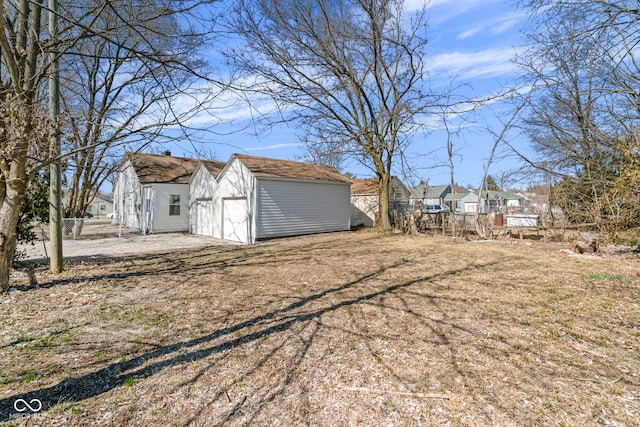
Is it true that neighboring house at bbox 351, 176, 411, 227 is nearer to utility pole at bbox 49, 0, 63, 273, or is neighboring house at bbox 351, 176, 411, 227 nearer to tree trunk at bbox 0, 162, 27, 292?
utility pole at bbox 49, 0, 63, 273

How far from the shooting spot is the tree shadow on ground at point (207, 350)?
259cm

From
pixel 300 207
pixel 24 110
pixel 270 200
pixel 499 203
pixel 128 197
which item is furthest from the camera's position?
pixel 499 203

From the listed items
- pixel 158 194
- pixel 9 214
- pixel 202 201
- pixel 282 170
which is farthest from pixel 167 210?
pixel 9 214

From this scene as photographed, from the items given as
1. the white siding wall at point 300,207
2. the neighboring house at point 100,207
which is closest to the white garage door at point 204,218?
the white siding wall at point 300,207

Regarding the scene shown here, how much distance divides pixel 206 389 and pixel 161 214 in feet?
51.2

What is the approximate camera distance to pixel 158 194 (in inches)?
642

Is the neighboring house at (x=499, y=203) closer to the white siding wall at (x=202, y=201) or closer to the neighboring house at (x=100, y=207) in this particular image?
the white siding wall at (x=202, y=201)

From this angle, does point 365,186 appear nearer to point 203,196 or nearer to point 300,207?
point 300,207

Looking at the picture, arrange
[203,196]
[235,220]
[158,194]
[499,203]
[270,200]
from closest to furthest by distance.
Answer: [270,200]
[235,220]
[203,196]
[158,194]
[499,203]

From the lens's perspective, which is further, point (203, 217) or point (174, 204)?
point (174, 204)

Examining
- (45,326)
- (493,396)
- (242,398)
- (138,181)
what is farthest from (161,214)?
(493,396)

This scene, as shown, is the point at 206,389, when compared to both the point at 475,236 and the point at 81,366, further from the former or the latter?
the point at 475,236

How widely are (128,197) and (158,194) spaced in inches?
189

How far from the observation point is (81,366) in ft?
10.0
